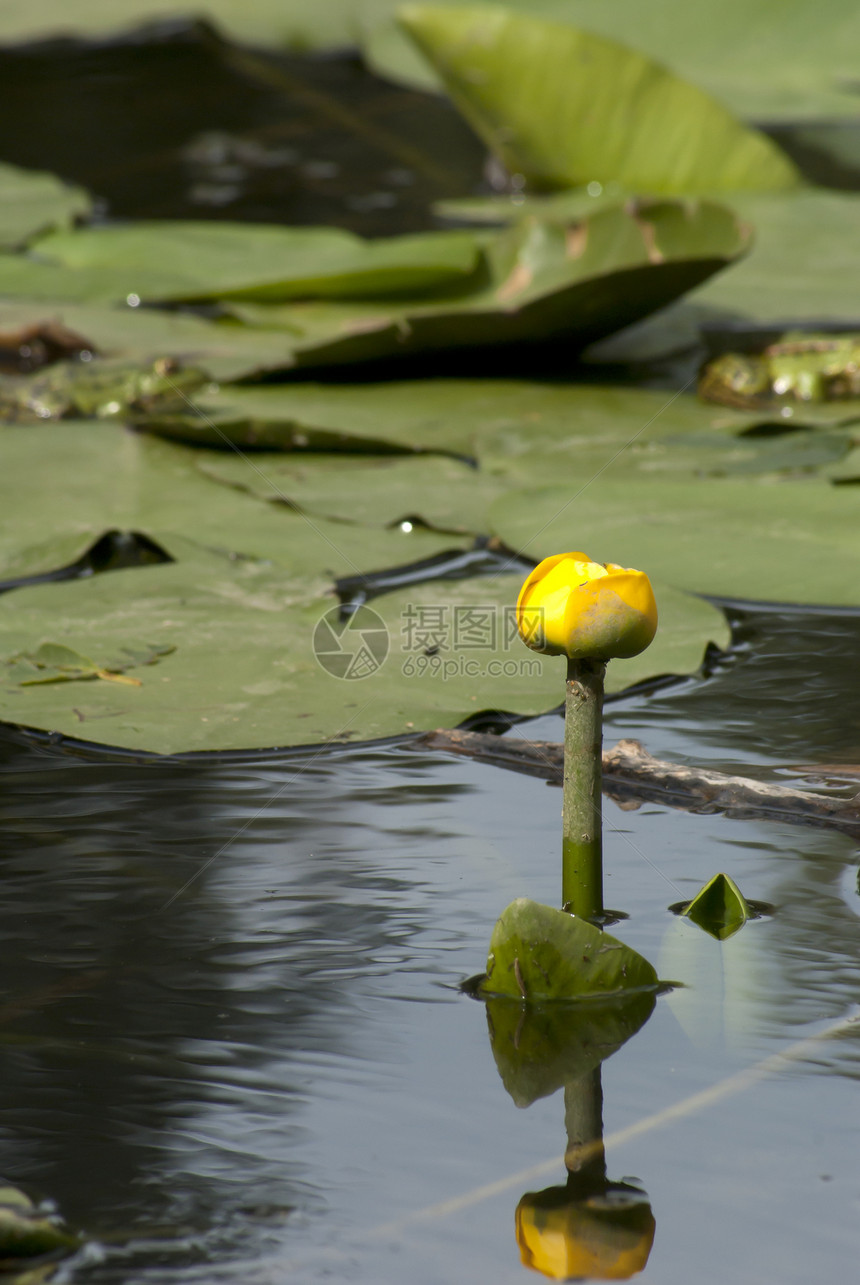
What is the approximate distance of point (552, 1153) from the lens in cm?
76

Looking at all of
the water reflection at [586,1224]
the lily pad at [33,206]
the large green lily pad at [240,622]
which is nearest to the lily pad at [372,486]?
the large green lily pad at [240,622]

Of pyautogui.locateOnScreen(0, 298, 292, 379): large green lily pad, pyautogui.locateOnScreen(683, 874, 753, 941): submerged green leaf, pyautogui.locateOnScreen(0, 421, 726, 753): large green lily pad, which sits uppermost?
pyautogui.locateOnScreen(0, 298, 292, 379): large green lily pad

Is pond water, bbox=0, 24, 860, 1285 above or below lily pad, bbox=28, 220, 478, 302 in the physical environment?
below

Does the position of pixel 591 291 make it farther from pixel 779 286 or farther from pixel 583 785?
pixel 583 785

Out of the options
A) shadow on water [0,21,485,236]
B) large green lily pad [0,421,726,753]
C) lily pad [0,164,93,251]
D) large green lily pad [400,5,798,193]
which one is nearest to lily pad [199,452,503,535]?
large green lily pad [0,421,726,753]

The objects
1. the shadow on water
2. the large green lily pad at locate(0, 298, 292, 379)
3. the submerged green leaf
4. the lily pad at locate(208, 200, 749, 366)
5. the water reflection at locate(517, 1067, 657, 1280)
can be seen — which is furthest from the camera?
the shadow on water

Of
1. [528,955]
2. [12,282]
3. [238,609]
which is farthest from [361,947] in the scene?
[12,282]

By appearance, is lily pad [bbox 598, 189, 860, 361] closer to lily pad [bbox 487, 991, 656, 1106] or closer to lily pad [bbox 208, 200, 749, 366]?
lily pad [bbox 208, 200, 749, 366]

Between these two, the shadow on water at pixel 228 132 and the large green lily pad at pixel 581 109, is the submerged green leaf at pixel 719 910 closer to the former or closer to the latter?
the large green lily pad at pixel 581 109

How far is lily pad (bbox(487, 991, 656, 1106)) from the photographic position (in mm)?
824

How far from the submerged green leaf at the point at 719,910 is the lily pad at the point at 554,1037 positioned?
9 cm

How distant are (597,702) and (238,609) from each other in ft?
2.65

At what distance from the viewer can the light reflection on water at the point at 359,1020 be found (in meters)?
0.71

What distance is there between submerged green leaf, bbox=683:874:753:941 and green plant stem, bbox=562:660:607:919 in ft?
0.32
